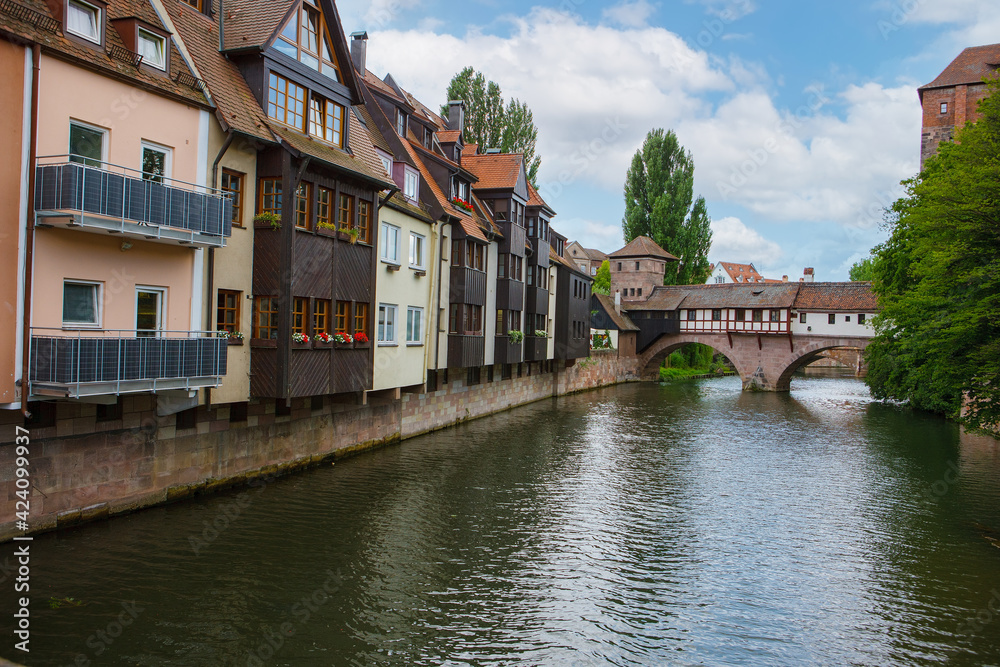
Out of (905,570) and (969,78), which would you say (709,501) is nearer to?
(905,570)

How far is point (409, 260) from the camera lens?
75.6 feet

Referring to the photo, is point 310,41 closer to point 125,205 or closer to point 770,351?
point 125,205

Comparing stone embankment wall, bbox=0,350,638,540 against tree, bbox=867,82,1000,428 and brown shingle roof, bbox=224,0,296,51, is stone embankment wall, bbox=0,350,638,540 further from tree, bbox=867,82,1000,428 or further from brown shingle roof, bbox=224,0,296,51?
tree, bbox=867,82,1000,428

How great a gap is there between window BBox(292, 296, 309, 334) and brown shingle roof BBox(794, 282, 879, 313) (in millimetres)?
46525

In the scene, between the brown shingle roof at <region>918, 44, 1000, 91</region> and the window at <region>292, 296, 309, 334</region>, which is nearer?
the window at <region>292, 296, 309, 334</region>

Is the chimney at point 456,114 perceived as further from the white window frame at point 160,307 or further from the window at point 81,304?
the window at point 81,304

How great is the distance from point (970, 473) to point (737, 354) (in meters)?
34.7

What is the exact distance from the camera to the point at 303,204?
1684cm

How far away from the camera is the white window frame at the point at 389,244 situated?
21.1 metres

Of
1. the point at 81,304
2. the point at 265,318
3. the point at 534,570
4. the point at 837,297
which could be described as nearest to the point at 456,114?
the point at 265,318

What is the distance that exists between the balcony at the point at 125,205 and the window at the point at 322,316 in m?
3.71

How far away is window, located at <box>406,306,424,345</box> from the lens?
23.1 metres

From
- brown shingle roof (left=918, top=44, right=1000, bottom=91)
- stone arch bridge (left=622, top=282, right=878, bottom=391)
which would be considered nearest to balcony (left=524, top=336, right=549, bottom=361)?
stone arch bridge (left=622, top=282, right=878, bottom=391)

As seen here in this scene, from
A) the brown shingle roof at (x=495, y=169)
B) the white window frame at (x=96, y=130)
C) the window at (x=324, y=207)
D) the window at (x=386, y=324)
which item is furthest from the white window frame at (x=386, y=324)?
the brown shingle roof at (x=495, y=169)
